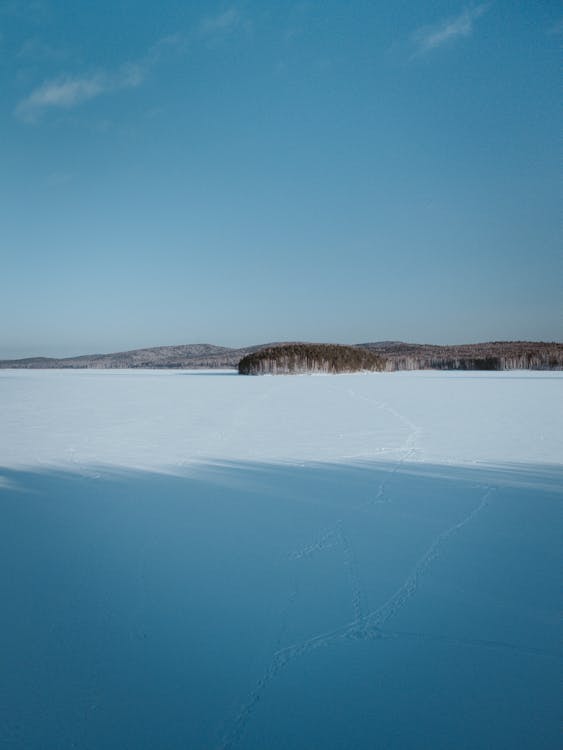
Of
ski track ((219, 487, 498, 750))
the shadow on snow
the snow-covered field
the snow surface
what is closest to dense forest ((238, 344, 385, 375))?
the snow surface

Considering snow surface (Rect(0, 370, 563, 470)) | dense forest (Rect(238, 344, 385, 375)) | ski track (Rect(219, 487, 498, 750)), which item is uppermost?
dense forest (Rect(238, 344, 385, 375))

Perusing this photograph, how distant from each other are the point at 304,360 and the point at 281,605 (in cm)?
2440

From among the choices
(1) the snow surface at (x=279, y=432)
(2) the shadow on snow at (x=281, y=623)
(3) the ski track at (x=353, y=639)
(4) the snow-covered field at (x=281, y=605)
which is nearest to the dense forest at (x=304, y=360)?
(1) the snow surface at (x=279, y=432)

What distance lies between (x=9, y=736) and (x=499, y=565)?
173 centimetres

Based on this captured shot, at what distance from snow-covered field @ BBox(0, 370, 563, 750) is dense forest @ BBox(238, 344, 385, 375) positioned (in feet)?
71.7

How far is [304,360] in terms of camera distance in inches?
1021

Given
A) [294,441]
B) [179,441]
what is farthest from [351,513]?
[179,441]

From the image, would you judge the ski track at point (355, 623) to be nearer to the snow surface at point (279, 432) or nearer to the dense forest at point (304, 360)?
the snow surface at point (279, 432)

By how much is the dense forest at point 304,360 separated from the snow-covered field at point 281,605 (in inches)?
860

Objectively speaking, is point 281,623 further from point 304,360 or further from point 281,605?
point 304,360

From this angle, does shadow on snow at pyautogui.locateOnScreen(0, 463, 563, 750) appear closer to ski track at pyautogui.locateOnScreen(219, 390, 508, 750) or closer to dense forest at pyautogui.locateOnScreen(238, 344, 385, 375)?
ski track at pyautogui.locateOnScreen(219, 390, 508, 750)

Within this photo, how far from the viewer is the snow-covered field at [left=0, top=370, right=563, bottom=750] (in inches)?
45.4

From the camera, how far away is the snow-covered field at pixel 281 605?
1.15 m

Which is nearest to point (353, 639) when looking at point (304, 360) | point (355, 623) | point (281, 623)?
point (355, 623)
